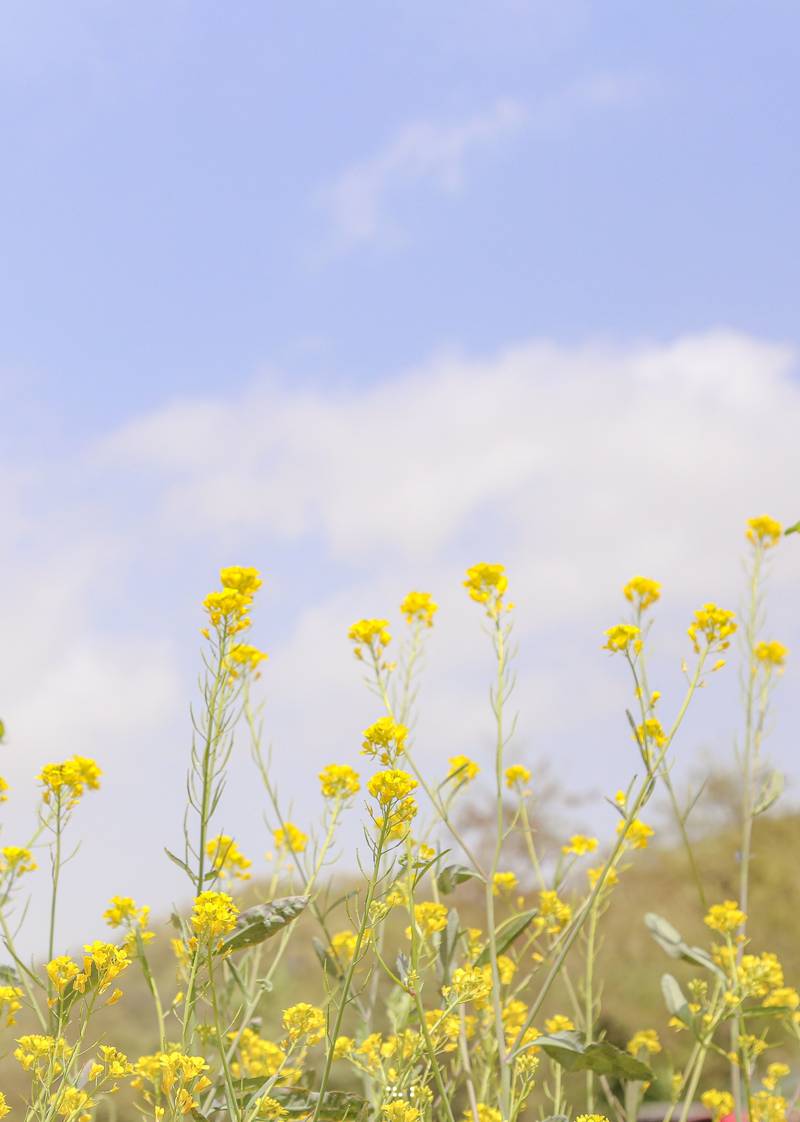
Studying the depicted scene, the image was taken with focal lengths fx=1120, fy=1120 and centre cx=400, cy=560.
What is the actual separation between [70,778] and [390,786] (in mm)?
1035

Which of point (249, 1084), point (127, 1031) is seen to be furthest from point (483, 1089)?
point (127, 1031)

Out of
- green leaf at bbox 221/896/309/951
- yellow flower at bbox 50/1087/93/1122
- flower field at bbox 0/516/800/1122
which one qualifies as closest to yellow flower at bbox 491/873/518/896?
flower field at bbox 0/516/800/1122

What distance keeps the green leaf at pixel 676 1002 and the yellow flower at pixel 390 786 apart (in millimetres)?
1466

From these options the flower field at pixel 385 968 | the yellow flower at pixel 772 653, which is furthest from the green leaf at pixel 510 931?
the yellow flower at pixel 772 653

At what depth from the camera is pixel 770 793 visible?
10.9 ft

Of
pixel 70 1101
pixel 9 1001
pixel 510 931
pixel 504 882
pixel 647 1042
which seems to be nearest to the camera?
pixel 70 1101

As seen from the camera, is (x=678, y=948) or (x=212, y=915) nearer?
(x=212, y=915)

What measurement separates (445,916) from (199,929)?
1086mm

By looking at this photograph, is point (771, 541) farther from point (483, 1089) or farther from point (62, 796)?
point (62, 796)

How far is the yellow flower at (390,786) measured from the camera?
6.25ft

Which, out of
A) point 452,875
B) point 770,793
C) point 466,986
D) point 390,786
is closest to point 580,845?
point 770,793

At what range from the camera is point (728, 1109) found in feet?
12.3

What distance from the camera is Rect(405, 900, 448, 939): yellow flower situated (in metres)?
2.80

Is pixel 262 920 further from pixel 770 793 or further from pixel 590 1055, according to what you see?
pixel 770 793
